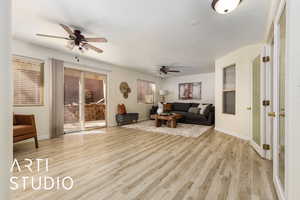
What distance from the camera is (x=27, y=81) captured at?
3332mm

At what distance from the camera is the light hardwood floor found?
1432 millimetres

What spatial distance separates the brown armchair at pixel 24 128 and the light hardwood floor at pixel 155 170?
0.96ft

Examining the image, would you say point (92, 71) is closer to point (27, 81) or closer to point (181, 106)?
point (27, 81)

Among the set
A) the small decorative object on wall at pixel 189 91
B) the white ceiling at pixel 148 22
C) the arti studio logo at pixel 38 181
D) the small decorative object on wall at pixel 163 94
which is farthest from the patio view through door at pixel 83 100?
the small decorative object on wall at pixel 189 91

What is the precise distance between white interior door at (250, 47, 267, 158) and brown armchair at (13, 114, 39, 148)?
4440 mm

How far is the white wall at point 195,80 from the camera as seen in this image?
21.4ft

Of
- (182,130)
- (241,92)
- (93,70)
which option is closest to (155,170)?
(182,130)

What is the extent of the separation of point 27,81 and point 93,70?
182 cm

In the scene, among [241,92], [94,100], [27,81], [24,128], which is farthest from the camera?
[94,100]

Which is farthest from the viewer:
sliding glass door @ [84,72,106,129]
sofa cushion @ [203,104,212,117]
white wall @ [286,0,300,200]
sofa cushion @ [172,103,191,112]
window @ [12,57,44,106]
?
sofa cushion @ [172,103,191,112]

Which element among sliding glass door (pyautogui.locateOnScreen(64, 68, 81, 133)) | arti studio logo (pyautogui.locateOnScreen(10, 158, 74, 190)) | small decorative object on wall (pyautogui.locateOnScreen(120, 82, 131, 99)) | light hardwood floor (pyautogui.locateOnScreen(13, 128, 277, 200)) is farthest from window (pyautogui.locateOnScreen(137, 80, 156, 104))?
arti studio logo (pyautogui.locateOnScreen(10, 158, 74, 190))

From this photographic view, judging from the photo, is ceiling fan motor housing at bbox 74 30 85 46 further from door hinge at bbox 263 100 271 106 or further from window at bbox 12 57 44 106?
door hinge at bbox 263 100 271 106

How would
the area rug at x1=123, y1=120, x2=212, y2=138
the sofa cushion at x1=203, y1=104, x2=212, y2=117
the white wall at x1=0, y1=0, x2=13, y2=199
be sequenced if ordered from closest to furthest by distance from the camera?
1. the white wall at x1=0, y1=0, x2=13, y2=199
2. the area rug at x1=123, y1=120, x2=212, y2=138
3. the sofa cushion at x1=203, y1=104, x2=212, y2=117

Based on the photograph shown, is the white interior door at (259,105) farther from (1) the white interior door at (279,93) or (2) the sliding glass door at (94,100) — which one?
(2) the sliding glass door at (94,100)
